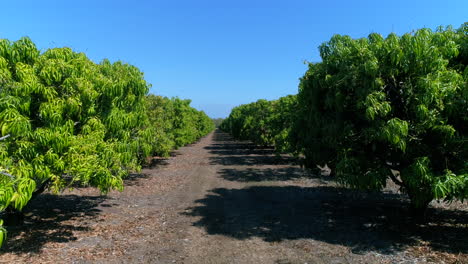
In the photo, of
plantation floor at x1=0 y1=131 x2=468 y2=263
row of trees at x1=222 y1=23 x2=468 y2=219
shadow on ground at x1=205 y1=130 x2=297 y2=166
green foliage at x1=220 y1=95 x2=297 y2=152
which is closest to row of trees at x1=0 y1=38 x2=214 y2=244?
plantation floor at x1=0 y1=131 x2=468 y2=263

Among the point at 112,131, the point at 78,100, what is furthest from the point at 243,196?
the point at 78,100

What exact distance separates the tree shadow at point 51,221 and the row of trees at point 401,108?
371 inches

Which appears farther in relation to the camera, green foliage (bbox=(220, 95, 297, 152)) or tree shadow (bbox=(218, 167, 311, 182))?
green foliage (bbox=(220, 95, 297, 152))

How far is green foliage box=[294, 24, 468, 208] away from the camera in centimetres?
762

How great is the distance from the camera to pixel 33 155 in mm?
6742

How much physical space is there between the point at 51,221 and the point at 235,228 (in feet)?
22.8

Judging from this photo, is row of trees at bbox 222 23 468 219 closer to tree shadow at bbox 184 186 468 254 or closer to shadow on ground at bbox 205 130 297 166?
tree shadow at bbox 184 186 468 254

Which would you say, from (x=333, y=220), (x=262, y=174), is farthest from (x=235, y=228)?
(x=262, y=174)

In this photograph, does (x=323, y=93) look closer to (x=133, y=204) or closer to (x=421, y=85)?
(x=421, y=85)

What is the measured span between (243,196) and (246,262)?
7.72 meters

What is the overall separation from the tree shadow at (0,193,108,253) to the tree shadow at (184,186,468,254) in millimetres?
4329

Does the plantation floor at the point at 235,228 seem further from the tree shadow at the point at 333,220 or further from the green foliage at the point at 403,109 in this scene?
the green foliage at the point at 403,109

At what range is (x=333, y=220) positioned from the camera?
11234 millimetres

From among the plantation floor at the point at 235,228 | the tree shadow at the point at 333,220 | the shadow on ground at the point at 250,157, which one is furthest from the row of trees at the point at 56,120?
the shadow on ground at the point at 250,157
